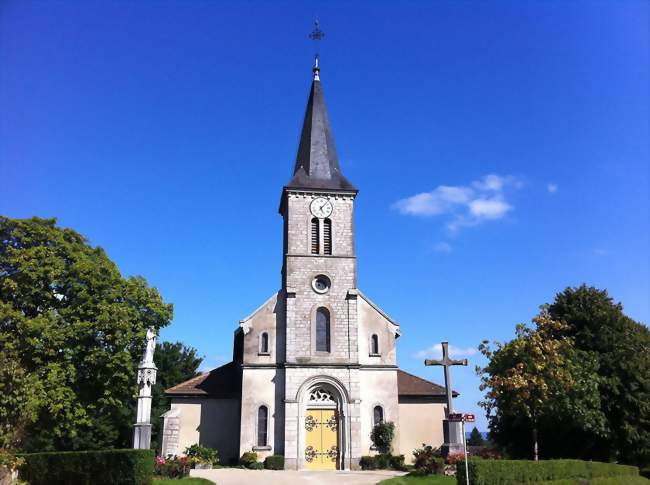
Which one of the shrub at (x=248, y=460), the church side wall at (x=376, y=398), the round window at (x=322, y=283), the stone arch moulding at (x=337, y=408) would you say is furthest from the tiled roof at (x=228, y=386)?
the round window at (x=322, y=283)

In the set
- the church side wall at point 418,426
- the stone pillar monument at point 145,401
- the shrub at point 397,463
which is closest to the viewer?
the stone pillar monument at point 145,401

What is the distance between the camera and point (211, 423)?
3141cm

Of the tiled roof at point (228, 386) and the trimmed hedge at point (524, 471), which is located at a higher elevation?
the tiled roof at point (228, 386)

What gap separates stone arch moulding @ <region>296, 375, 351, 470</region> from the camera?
29625 mm

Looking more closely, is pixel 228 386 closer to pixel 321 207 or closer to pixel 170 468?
pixel 170 468

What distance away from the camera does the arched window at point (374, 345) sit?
32250mm

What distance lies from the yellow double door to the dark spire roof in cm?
1328

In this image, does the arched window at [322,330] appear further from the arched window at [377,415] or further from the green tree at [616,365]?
the green tree at [616,365]

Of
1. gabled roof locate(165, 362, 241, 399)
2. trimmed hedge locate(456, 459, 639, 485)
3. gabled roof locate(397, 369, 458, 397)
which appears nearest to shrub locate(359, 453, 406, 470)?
gabled roof locate(397, 369, 458, 397)

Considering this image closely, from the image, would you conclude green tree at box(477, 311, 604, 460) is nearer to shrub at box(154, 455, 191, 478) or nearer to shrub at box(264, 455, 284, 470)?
shrub at box(264, 455, 284, 470)

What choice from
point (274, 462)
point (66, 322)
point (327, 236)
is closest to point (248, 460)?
point (274, 462)

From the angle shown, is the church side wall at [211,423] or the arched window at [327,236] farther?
the arched window at [327,236]

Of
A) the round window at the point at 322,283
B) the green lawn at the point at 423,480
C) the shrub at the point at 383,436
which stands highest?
the round window at the point at 322,283

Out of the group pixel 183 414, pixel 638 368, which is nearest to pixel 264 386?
pixel 183 414
